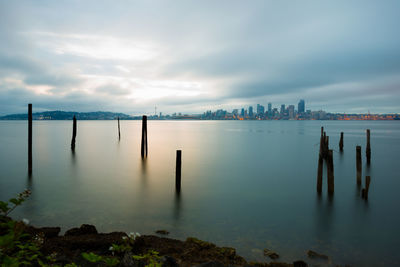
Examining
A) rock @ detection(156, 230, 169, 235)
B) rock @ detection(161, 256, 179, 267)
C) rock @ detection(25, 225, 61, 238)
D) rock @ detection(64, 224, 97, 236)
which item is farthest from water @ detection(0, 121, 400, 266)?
rock @ detection(161, 256, 179, 267)

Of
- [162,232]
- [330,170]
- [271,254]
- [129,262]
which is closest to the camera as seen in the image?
[129,262]

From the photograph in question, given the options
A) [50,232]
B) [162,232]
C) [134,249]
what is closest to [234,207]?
[162,232]

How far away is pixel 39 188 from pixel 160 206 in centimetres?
767

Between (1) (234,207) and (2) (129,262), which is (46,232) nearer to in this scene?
(2) (129,262)

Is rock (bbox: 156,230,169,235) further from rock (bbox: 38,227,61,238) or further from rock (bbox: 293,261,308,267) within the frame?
rock (bbox: 293,261,308,267)

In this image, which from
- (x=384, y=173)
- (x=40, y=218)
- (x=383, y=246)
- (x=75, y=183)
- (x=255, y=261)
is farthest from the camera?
(x=384, y=173)

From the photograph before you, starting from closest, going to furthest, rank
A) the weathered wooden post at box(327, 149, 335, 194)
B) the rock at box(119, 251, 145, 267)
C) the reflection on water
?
1. the rock at box(119, 251, 145, 267)
2. the reflection on water
3. the weathered wooden post at box(327, 149, 335, 194)

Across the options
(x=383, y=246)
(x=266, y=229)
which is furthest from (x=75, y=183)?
(x=383, y=246)

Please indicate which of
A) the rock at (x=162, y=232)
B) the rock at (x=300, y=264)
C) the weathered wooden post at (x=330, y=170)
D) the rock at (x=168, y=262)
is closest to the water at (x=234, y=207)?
the rock at (x=162, y=232)

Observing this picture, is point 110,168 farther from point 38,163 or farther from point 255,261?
point 255,261

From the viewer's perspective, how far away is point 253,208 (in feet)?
36.2

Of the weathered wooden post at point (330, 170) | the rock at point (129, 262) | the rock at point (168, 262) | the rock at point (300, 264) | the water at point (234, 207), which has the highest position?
the weathered wooden post at point (330, 170)

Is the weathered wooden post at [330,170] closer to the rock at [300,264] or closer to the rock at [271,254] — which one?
the rock at [271,254]

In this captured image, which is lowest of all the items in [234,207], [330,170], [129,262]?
[234,207]
